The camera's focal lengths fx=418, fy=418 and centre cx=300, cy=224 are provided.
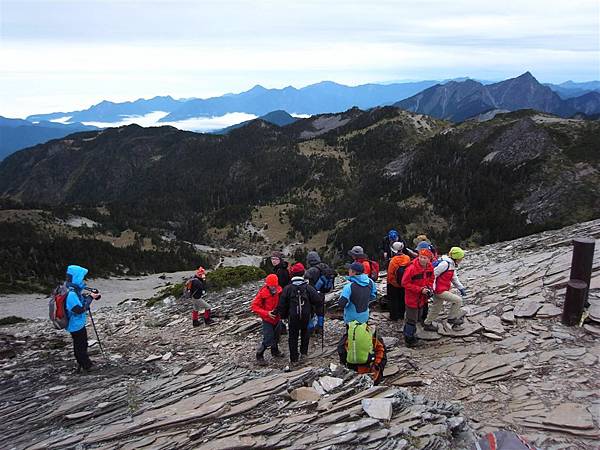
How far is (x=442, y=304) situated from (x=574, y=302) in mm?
2945

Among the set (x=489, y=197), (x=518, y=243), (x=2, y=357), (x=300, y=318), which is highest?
(x=300, y=318)

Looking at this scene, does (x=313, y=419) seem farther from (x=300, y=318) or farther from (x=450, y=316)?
(x=450, y=316)

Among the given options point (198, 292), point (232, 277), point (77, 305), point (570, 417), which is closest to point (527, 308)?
point (570, 417)

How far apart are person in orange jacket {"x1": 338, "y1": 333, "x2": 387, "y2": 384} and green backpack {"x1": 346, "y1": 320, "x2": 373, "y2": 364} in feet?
0.56

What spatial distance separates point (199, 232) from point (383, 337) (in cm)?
11275

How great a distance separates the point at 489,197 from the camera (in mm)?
78750

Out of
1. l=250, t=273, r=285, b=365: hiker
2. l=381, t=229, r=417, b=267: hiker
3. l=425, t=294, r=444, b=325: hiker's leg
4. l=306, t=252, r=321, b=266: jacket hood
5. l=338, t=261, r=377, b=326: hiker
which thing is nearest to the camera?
l=338, t=261, r=377, b=326: hiker

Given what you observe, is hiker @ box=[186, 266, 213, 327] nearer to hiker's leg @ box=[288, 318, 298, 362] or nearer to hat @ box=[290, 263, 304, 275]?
hat @ box=[290, 263, 304, 275]

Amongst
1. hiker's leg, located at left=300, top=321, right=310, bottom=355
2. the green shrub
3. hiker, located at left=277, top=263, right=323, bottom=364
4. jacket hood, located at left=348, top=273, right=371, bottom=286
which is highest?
jacket hood, located at left=348, top=273, right=371, bottom=286

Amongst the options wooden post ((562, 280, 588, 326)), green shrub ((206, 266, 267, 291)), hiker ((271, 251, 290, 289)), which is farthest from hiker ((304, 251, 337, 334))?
green shrub ((206, 266, 267, 291))

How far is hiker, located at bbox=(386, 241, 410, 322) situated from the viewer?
11086mm

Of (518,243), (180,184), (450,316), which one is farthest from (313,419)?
(180,184)

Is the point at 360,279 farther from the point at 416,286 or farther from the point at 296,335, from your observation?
the point at 296,335

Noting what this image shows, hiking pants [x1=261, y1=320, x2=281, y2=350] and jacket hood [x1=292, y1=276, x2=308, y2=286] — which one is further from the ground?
jacket hood [x1=292, y1=276, x2=308, y2=286]
